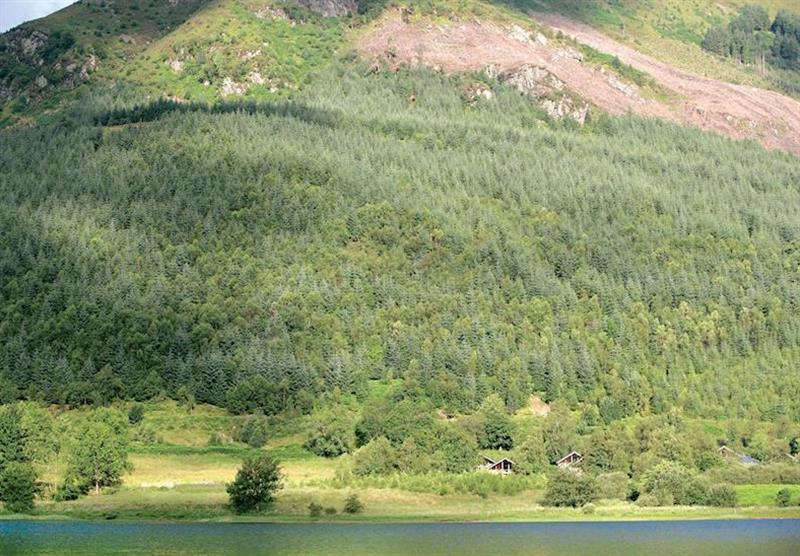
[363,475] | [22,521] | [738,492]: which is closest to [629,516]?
[738,492]

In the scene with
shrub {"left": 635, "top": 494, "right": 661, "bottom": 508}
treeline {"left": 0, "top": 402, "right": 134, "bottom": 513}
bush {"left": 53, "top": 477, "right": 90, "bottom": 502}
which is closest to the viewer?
treeline {"left": 0, "top": 402, "right": 134, "bottom": 513}

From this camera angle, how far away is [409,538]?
6004 inches

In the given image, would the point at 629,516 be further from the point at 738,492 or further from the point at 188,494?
the point at 188,494

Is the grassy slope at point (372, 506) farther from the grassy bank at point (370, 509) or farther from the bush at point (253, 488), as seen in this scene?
the bush at point (253, 488)

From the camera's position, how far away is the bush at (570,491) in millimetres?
184500

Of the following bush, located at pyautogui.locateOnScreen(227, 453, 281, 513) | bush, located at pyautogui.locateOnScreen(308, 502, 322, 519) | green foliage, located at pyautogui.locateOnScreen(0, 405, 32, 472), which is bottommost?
bush, located at pyautogui.locateOnScreen(308, 502, 322, 519)

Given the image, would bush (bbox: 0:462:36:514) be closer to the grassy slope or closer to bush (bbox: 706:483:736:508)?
the grassy slope

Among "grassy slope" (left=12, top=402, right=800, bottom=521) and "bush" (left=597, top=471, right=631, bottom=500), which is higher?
"grassy slope" (left=12, top=402, right=800, bottom=521)

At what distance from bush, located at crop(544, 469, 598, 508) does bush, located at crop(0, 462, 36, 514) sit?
67.0m

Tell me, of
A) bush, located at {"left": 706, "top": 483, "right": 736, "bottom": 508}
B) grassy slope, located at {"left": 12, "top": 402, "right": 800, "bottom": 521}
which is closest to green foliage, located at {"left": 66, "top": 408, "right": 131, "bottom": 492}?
grassy slope, located at {"left": 12, "top": 402, "right": 800, "bottom": 521}

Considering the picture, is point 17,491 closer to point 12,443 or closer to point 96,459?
point 96,459

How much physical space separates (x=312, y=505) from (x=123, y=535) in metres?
32.6

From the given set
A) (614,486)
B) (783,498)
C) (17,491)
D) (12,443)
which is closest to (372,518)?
(614,486)

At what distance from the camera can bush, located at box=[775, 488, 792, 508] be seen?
620ft
